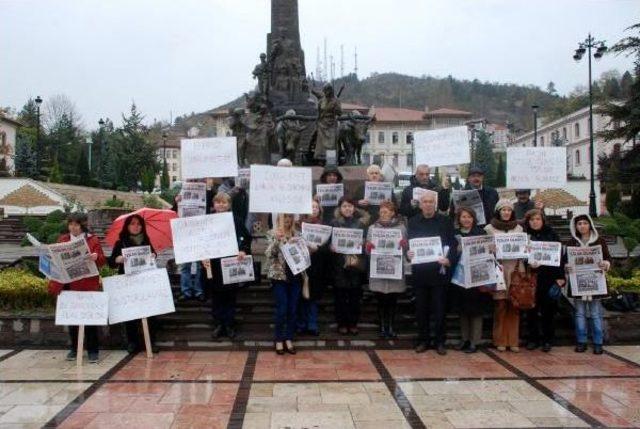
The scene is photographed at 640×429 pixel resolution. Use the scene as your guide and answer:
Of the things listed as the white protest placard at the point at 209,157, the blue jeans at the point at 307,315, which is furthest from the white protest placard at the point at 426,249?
the white protest placard at the point at 209,157

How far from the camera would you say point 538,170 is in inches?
358

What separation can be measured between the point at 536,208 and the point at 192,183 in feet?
15.9

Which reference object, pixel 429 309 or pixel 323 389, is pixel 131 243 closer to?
pixel 323 389

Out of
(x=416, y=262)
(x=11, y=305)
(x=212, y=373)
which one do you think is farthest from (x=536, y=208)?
(x=11, y=305)

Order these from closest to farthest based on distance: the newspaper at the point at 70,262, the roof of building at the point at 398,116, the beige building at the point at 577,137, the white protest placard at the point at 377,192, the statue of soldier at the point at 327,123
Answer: the newspaper at the point at 70,262 → the white protest placard at the point at 377,192 → the statue of soldier at the point at 327,123 → the beige building at the point at 577,137 → the roof of building at the point at 398,116

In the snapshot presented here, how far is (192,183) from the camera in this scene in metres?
9.20

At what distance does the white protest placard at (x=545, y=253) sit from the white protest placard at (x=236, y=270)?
353cm

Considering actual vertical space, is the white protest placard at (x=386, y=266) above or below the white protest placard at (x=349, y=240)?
below

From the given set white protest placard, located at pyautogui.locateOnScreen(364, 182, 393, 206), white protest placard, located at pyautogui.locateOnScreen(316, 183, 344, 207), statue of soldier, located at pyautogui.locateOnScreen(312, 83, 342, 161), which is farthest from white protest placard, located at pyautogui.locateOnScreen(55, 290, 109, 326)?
statue of soldier, located at pyautogui.locateOnScreen(312, 83, 342, 161)

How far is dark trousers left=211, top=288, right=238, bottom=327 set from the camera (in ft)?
27.0

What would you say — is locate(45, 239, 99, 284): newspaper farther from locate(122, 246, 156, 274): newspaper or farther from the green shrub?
the green shrub

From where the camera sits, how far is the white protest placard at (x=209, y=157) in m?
9.12

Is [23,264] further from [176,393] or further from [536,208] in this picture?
[536,208]

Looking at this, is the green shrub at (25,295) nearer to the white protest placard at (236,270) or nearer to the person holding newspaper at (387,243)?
the white protest placard at (236,270)
